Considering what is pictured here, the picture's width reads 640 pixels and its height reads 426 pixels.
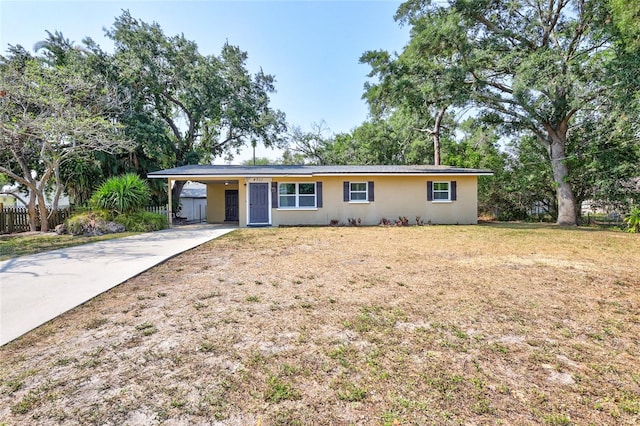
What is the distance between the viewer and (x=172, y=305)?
3.85 m

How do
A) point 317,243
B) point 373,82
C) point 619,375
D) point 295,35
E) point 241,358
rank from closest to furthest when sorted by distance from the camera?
point 619,375 < point 241,358 < point 317,243 < point 295,35 < point 373,82

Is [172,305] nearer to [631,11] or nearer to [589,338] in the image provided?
[589,338]

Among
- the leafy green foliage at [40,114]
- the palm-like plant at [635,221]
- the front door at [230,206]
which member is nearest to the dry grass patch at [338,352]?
the leafy green foliage at [40,114]

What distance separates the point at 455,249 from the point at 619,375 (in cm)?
556

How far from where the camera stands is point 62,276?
201 inches

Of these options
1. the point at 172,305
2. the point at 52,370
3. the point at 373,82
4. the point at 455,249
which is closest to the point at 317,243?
the point at 455,249

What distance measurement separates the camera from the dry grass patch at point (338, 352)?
2014mm

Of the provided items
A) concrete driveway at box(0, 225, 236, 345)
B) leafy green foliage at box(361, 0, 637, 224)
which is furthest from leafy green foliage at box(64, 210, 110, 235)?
leafy green foliage at box(361, 0, 637, 224)

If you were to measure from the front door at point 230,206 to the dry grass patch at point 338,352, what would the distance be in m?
12.5

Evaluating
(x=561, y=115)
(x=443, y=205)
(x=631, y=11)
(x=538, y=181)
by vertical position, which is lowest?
(x=443, y=205)

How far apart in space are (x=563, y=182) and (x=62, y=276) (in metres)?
19.0

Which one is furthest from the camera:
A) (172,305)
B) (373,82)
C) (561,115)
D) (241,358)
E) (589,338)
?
(373,82)

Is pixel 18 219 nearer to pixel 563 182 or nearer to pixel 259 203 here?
pixel 259 203

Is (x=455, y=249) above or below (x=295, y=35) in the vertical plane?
below
